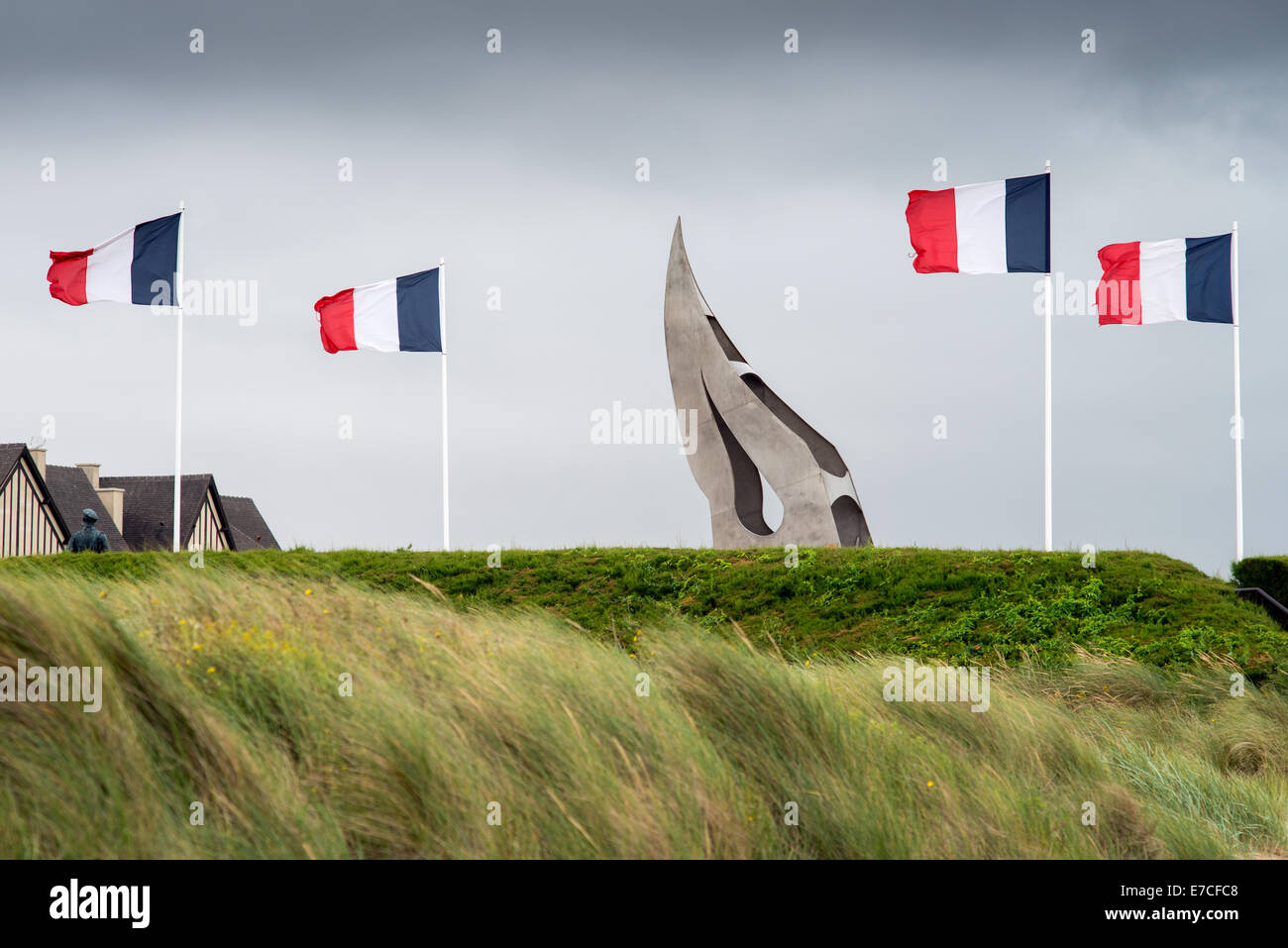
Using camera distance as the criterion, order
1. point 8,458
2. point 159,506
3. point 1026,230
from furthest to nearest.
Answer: point 159,506, point 8,458, point 1026,230

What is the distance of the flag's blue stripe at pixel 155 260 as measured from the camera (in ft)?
64.5

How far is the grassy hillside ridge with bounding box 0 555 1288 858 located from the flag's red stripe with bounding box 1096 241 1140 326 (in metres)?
12.9

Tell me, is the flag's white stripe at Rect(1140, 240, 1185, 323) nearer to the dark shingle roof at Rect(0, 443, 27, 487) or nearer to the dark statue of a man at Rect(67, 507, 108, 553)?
the dark statue of a man at Rect(67, 507, 108, 553)

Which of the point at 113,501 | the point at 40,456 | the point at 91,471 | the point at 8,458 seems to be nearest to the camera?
the point at 8,458

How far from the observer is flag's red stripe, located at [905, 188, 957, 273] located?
1822 centimetres

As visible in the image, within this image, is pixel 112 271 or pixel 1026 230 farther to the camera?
pixel 112 271

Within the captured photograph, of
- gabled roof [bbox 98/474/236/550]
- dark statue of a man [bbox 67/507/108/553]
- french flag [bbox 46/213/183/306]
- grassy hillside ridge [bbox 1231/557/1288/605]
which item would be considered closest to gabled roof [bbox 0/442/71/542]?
gabled roof [bbox 98/474/236/550]

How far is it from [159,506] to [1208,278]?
41224 millimetres

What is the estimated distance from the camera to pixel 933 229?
1828 cm

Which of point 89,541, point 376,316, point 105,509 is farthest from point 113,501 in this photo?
point 376,316

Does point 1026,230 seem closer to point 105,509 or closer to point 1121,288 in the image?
point 1121,288
